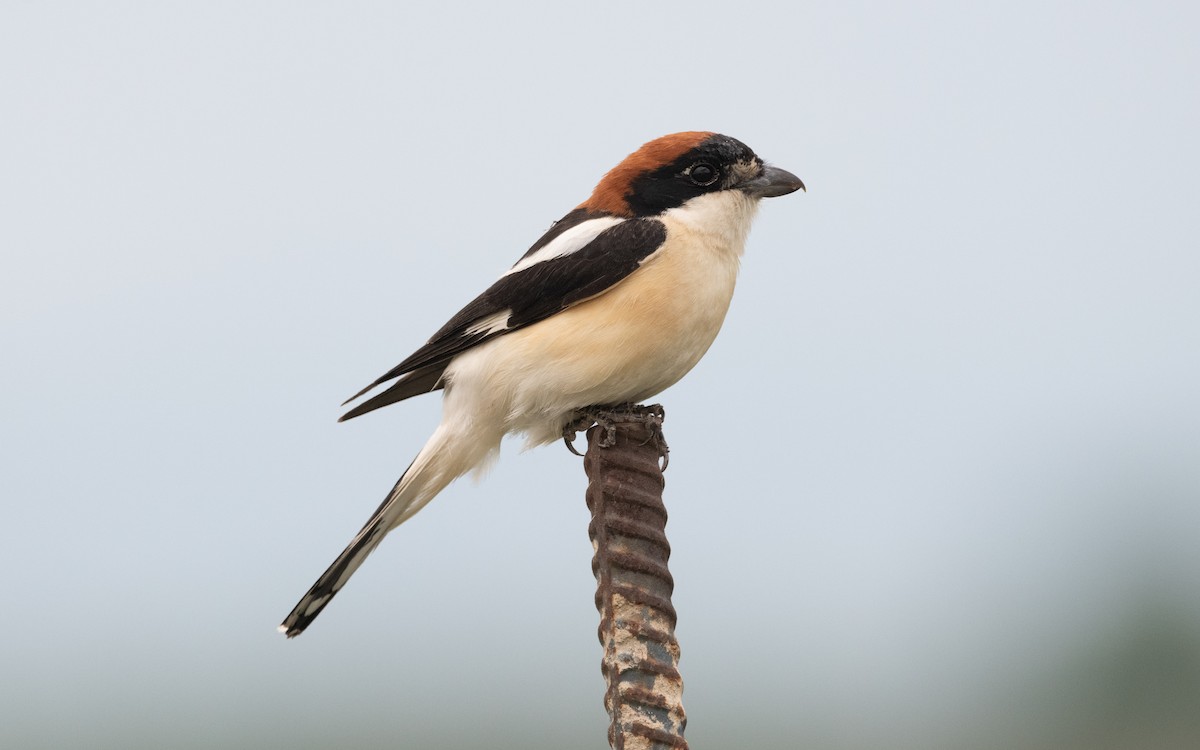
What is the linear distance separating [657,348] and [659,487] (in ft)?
4.15

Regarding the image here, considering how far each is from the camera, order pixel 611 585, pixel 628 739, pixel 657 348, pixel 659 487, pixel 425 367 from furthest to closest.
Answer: pixel 425 367
pixel 657 348
pixel 659 487
pixel 611 585
pixel 628 739

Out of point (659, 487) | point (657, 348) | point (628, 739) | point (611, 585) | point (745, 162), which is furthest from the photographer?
point (745, 162)

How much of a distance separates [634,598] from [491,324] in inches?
73.9

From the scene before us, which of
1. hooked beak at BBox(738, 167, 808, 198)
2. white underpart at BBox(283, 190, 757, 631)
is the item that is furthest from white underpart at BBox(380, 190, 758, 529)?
hooked beak at BBox(738, 167, 808, 198)

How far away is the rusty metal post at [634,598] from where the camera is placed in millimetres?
2299

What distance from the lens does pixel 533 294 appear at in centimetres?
416

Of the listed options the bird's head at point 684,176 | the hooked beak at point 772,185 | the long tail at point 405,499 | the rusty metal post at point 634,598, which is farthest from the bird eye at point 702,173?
the rusty metal post at point 634,598

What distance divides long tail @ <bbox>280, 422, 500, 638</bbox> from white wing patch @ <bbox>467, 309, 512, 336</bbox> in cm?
34

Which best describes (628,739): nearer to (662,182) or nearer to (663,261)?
(663,261)

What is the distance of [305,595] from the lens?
13.2ft

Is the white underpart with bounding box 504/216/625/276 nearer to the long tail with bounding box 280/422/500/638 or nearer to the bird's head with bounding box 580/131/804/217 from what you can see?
the bird's head with bounding box 580/131/804/217

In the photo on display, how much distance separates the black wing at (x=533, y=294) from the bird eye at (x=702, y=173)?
1.09 feet

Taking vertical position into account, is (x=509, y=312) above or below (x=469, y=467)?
above

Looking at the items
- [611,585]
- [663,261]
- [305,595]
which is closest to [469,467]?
[305,595]
